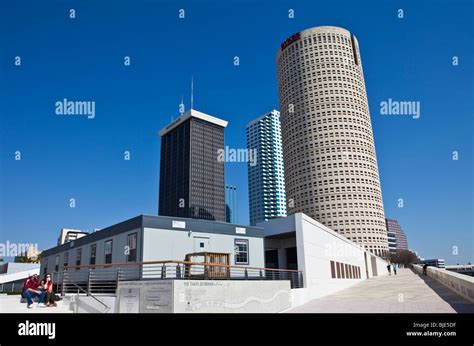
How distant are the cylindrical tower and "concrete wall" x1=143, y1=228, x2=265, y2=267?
10095 centimetres

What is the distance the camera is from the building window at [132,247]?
19.3 meters

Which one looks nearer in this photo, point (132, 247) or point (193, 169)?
point (132, 247)

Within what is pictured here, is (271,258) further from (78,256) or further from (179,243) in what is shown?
(78,256)

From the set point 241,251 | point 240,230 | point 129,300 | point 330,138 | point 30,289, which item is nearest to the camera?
point 129,300

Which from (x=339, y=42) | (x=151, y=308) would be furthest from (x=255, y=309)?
(x=339, y=42)

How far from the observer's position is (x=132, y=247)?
19.7 metres

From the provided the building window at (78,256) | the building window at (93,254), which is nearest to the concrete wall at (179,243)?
the building window at (93,254)

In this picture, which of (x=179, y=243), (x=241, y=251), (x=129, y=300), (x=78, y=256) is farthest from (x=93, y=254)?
(x=129, y=300)

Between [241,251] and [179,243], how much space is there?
4.86m

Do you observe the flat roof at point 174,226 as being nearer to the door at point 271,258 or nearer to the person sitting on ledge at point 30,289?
the door at point 271,258

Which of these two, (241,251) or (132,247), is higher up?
(132,247)

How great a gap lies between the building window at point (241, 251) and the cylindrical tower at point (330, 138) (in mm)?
99566

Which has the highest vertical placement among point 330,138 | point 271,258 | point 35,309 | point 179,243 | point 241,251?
point 330,138
